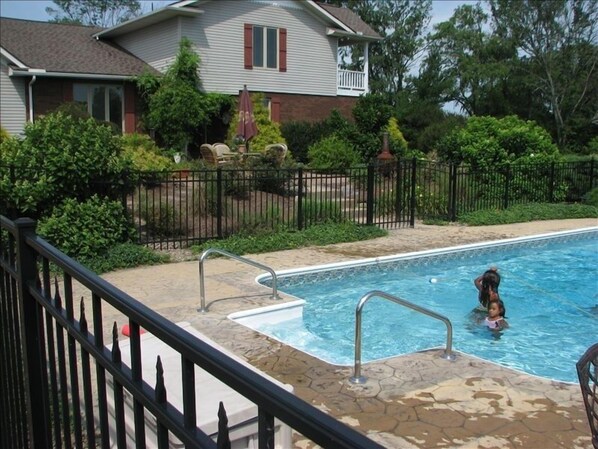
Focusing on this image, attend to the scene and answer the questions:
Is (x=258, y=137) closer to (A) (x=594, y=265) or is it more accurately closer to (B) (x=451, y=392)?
(A) (x=594, y=265)

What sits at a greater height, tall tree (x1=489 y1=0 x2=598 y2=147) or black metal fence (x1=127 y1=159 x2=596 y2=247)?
tall tree (x1=489 y1=0 x2=598 y2=147)

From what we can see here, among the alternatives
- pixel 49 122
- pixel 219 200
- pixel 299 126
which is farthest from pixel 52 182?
pixel 299 126

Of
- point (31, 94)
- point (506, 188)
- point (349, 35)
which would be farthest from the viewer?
point (349, 35)

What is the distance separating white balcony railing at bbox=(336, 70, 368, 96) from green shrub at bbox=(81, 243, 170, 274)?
1893 cm

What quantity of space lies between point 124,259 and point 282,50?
17.5 meters

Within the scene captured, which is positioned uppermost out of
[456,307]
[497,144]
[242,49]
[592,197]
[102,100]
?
[242,49]

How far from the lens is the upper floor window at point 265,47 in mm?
24734

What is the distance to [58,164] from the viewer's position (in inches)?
384

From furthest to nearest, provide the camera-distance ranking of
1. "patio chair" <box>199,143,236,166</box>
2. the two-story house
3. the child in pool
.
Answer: the two-story house < "patio chair" <box>199,143,236,166</box> < the child in pool

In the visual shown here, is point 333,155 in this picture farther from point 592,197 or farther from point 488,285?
point 488,285

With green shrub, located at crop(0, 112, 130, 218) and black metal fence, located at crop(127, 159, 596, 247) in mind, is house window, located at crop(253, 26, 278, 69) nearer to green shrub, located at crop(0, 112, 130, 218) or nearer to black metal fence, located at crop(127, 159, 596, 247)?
black metal fence, located at crop(127, 159, 596, 247)

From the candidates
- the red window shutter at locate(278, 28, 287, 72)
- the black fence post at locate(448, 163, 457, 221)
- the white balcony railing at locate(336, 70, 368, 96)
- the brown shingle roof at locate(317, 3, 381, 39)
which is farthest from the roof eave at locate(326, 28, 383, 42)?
the black fence post at locate(448, 163, 457, 221)

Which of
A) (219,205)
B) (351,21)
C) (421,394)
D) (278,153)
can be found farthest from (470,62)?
(421,394)

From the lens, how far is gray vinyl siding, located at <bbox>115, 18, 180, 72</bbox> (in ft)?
76.7
